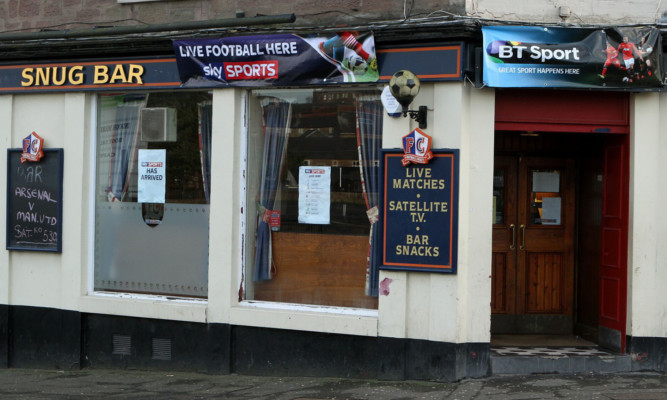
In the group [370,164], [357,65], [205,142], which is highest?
[357,65]

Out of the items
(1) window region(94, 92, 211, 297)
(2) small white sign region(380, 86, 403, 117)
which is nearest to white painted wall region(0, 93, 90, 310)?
(1) window region(94, 92, 211, 297)

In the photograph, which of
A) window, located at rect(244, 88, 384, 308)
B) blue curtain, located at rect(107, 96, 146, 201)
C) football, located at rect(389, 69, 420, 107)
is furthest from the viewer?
blue curtain, located at rect(107, 96, 146, 201)

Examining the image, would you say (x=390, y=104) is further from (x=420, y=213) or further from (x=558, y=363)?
(x=558, y=363)

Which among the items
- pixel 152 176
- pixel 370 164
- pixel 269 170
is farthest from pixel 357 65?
pixel 152 176

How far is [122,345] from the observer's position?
31.9 ft

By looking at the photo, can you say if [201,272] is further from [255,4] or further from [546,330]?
[546,330]

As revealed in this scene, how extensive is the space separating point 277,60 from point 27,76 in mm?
3294

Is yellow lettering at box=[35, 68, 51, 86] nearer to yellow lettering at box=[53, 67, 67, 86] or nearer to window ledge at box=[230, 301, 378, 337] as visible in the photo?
yellow lettering at box=[53, 67, 67, 86]

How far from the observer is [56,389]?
8961 millimetres

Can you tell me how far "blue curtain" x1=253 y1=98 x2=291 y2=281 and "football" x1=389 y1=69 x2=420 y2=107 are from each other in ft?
5.49

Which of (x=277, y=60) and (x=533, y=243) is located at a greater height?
(x=277, y=60)

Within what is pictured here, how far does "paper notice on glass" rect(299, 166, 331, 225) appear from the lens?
902 cm

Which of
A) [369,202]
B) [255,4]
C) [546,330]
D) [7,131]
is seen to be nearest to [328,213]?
[369,202]

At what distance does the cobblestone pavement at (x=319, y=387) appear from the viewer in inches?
306
